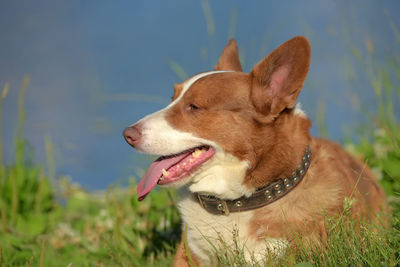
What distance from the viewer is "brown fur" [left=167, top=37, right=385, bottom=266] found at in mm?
2801

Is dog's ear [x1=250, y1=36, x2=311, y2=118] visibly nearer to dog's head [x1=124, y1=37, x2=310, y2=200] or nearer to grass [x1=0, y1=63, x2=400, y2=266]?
dog's head [x1=124, y1=37, x2=310, y2=200]

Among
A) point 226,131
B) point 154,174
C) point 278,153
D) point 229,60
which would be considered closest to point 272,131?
point 278,153

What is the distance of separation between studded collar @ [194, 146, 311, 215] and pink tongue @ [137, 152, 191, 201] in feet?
1.27

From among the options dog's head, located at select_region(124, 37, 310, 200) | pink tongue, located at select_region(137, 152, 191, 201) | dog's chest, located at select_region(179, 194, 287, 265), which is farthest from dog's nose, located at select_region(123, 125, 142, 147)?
dog's chest, located at select_region(179, 194, 287, 265)

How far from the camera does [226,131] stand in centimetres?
294

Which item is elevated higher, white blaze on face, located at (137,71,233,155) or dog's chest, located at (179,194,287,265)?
white blaze on face, located at (137,71,233,155)

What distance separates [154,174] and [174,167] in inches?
5.8

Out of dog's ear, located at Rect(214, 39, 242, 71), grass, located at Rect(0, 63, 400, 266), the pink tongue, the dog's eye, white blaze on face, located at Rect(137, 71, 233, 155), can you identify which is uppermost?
dog's ear, located at Rect(214, 39, 242, 71)

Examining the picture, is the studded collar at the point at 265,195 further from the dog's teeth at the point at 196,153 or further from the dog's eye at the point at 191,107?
the dog's eye at the point at 191,107

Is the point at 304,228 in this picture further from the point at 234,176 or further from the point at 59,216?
the point at 59,216

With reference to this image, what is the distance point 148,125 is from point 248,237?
3.30ft

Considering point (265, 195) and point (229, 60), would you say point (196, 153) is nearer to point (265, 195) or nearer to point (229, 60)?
point (265, 195)

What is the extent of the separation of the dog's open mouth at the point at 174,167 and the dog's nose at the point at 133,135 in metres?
0.26

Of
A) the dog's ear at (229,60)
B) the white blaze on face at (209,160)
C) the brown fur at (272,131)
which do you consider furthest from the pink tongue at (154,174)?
the dog's ear at (229,60)
